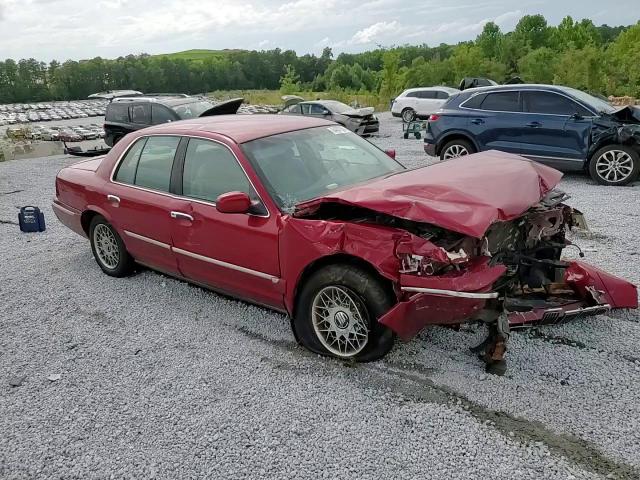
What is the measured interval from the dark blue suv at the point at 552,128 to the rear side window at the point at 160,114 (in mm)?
6555

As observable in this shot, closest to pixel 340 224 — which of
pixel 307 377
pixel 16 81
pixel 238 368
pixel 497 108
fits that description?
pixel 307 377

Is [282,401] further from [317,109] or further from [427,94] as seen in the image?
[427,94]

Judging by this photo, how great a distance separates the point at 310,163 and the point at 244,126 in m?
0.75

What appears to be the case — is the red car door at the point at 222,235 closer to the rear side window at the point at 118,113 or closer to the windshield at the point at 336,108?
the rear side window at the point at 118,113

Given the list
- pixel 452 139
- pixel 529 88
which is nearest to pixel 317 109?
pixel 452 139

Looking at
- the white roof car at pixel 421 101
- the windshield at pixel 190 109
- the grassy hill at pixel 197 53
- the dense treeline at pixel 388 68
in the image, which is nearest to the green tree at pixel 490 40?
the dense treeline at pixel 388 68

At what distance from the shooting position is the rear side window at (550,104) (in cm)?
888

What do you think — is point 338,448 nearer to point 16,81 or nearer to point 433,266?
point 433,266

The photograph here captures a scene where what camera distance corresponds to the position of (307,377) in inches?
136

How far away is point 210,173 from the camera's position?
419 cm

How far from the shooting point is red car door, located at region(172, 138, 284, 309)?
375 centimetres

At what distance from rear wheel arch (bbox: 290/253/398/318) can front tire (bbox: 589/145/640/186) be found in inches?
284

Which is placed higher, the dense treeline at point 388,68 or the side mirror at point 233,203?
the dense treeline at point 388,68

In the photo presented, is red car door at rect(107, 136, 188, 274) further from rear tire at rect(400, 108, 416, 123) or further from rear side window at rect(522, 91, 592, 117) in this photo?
rear tire at rect(400, 108, 416, 123)
